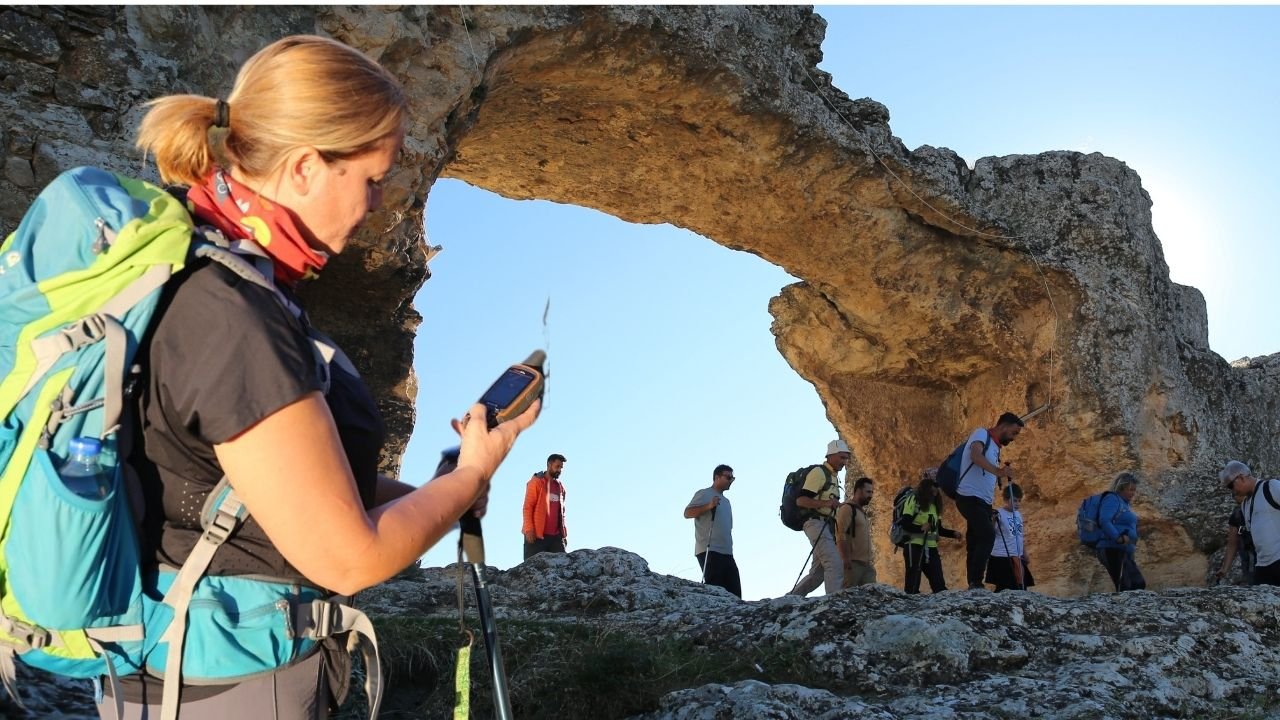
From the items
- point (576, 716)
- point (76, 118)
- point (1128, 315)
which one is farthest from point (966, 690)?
point (1128, 315)

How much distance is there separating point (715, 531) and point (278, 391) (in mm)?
8403

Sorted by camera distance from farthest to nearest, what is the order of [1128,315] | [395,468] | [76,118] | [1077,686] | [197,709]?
[1128,315]
[395,468]
[76,118]
[1077,686]
[197,709]

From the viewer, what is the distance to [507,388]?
6.19 feet

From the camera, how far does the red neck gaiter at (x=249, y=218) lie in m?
1.66

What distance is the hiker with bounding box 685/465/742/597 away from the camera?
9.68 meters

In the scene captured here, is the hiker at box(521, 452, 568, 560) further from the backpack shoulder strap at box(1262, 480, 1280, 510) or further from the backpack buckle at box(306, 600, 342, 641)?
the backpack buckle at box(306, 600, 342, 641)

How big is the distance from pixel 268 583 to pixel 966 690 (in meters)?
3.43

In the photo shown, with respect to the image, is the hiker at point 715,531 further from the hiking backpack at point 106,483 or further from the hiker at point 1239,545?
the hiking backpack at point 106,483

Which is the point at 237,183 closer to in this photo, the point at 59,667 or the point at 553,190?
the point at 59,667

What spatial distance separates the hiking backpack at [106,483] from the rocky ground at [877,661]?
240cm

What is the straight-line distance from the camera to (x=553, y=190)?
36.3 feet

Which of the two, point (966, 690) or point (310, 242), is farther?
point (966, 690)

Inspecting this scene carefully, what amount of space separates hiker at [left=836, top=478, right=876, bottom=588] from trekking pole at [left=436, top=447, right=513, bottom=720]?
840 cm

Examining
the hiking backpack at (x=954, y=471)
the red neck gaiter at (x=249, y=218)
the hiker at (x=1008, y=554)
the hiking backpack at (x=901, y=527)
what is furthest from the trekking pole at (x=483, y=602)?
the hiker at (x=1008, y=554)
